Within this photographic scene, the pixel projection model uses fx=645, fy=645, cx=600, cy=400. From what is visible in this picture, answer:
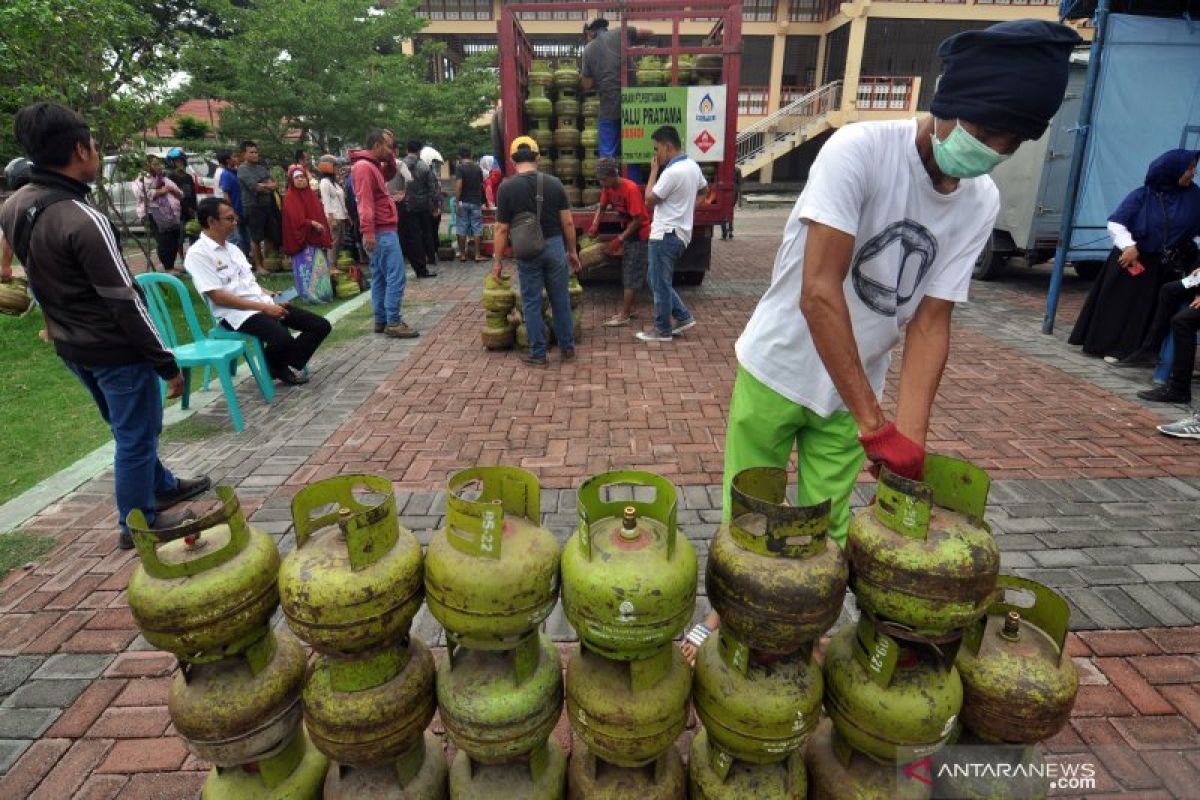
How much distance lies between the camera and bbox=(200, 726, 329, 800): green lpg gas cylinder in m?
1.77

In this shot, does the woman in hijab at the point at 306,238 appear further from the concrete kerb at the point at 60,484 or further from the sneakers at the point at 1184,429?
the sneakers at the point at 1184,429

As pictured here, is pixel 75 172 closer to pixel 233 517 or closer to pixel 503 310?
pixel 233 517

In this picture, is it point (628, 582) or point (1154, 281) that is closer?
point (628, 582)

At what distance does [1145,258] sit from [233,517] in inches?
303

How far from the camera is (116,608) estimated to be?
2.95 metres

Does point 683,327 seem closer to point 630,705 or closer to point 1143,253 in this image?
point 1143,253

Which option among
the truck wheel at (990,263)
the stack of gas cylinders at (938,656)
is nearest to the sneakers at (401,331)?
the stack of gas cylinders at (938,656)

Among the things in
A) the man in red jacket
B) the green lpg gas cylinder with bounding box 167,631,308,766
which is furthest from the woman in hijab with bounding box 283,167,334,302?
the green lpg gas cylinder with bounding box 167,631,308,766

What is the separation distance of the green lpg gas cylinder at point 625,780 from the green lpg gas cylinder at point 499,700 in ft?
0.64

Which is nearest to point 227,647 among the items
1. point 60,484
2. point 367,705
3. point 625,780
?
point 367,705

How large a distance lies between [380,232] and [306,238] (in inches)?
85.4

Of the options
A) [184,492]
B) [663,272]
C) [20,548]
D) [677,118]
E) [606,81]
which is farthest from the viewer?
[606,81]

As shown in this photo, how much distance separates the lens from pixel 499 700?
1.64 meters

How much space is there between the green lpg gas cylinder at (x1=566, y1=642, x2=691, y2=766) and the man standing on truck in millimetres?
7955
